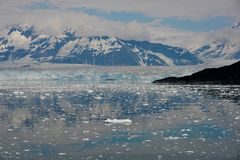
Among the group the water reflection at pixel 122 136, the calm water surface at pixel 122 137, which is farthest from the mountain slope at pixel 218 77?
the water reflection at pixel 122 136

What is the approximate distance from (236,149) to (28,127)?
15623mm

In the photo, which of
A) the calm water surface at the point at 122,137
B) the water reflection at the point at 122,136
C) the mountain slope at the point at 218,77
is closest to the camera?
the calm water surface at the point at 122,137

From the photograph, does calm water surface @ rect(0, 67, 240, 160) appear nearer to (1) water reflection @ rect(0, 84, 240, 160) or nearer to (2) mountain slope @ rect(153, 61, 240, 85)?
(1) water reflection @ rect(0, 84, 240, 160)

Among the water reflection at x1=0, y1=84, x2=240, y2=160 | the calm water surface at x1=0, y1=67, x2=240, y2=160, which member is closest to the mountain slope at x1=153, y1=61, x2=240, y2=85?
the calm water surface at x1=0, y1=67, x2=240, y2=160

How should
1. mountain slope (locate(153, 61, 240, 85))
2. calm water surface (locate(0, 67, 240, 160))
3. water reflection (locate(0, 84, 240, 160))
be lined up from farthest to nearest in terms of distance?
mountain slope (locate(153, 61, 240, 85)) < water reflection (locate(0, 84, 240, 160)) < calm water surface (locate(0, 67, 240, 160))

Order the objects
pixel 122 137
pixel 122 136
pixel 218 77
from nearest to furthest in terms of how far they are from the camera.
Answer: pixel 122 137 < pixel 122 136 < pixel 218 77

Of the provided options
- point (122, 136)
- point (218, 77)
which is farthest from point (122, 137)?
point (218, 77)

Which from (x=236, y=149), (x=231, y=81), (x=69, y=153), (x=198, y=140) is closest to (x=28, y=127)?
(x=69, y=153)

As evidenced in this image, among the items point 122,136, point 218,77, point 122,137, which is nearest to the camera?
point 122,137

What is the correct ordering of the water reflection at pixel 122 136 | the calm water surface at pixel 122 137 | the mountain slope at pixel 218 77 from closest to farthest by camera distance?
the calm water surface at pixel 122 137
the water reflection at pixel 122 136
the mountain slope at pixel 218 77

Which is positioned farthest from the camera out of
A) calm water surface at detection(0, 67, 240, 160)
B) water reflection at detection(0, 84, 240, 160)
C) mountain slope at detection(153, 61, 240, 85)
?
mountain slope at detection(153, 61, 240, 85)

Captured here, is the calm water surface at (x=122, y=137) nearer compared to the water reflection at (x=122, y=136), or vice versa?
the calm water surface at (x=122, y=137)

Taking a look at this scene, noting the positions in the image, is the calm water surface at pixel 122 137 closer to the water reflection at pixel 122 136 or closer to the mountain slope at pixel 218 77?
the water reflection at pixel 122 136

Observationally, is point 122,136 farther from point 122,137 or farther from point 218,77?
point 218,77
